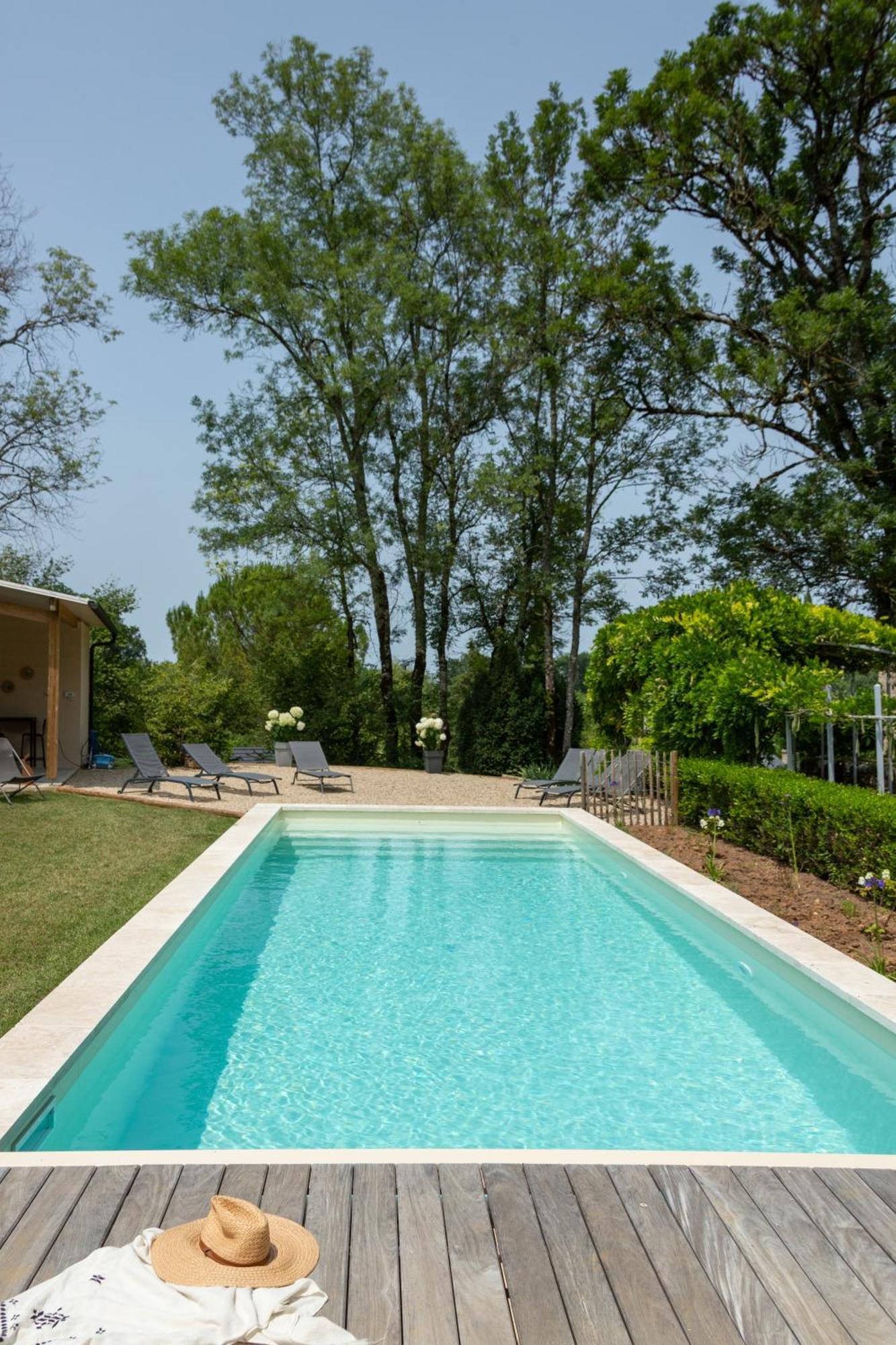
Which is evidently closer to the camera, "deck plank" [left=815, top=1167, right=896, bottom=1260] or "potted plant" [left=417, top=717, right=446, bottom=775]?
"deck plank" [left=815, top=1167, right=896, bottom=1260]

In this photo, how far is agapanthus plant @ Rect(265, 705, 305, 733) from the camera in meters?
19.4

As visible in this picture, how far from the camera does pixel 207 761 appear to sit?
15125 millimetres

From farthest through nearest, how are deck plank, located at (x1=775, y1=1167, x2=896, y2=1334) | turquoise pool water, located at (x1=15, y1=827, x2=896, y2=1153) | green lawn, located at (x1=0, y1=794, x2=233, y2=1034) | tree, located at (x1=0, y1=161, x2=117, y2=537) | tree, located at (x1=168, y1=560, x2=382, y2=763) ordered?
tree, located at (x1=0, y1=161, x2=117, y2=537)
tree, located at (x1=168, y1=560, x2=382, y2=763)
green lawn, located at (x1=0, y1=794, x2=233, y2=1034)
turquoise pool water, located at (x1=15, y1=827, x2=896, y2=1153)
deck plank, located at (x1=775, y1=1167, x2=896, y2=1334)

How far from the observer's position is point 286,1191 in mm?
2863

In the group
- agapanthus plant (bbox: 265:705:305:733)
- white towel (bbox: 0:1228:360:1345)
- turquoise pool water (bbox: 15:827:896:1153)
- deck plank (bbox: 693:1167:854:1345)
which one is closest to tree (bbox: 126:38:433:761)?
agapanthus plant (bbox: 265:705:305:733)

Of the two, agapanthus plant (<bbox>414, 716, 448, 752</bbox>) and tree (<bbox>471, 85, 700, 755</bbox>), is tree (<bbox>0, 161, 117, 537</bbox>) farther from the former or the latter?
agapanthus plant (<bbox>414, 716, 448, 752</bbox>)

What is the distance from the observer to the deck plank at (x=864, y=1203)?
8.86ft

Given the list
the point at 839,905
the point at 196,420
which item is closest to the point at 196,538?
the point at 196,420

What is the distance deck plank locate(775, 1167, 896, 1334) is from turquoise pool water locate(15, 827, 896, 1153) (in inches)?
43.0

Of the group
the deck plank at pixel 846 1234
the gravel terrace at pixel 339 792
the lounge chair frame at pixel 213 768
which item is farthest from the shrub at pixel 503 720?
the deck plank at pixel 846 1234

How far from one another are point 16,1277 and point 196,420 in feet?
77.5

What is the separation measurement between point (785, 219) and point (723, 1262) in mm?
21518

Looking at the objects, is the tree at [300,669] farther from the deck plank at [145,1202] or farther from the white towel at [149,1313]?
the white towel at [149,1313]

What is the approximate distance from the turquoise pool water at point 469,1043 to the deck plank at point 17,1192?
0.65 meters
